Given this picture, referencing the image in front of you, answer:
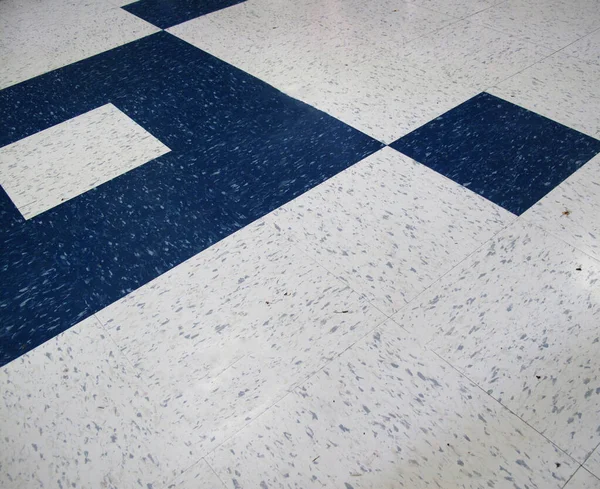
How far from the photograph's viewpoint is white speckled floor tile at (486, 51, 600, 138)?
1.56 metres

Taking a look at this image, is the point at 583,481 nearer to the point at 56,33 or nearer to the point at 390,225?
the point at 390,225

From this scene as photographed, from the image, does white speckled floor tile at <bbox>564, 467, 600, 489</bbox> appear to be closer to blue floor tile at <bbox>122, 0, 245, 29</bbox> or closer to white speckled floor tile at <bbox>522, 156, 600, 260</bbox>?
white speckled floor tile at <bbox>522, 156, 600, 260</bbox>

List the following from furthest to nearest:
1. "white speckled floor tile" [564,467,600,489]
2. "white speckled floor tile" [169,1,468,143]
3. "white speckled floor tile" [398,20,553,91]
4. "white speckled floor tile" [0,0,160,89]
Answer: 1. "white speckled floor tile" [0,0,160,89]
2. "white speckled floor tile" [398,20,553,91]
3. "white speckled floor tile" [169,1,468,143]
4. "white speckled floor tile" [564,467,600,489]

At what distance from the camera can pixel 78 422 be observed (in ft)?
3.04

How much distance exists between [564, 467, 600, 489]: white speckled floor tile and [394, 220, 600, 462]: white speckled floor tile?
0.10 ft

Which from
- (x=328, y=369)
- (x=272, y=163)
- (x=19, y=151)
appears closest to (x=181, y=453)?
(x=328, y=369)

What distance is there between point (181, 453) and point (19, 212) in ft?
3.18

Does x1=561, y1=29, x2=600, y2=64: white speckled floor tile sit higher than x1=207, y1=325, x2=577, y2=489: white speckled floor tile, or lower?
higher

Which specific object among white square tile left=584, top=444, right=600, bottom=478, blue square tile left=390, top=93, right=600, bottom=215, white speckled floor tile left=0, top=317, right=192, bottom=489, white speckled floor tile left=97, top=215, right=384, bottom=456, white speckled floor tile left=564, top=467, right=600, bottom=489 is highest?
blue square tile left=390, top=93, right=600, bottom=215

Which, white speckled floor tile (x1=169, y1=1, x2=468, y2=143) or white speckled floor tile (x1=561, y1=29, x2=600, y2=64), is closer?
white speckled floor tile (x1=169, y1=1, x2=468, y2=143)

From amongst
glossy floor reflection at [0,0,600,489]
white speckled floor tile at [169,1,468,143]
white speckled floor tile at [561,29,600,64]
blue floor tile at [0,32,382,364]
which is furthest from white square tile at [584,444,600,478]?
white speckled floor tile at [561,29,600,64]

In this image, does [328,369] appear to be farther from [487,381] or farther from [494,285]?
[494,285]

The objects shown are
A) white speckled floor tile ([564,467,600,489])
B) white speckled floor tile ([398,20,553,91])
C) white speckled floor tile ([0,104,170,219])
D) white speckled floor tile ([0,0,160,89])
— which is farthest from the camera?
white speckled floor tile ([0,0,160,89])

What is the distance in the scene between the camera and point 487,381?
0.92m
